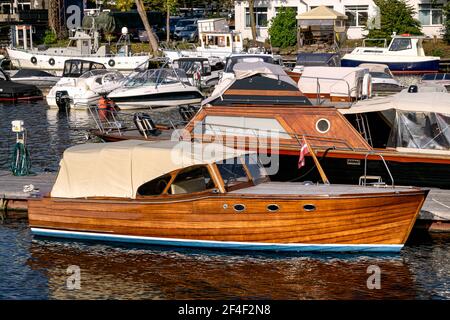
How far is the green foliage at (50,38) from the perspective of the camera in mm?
80463

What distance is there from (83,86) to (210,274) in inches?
1209

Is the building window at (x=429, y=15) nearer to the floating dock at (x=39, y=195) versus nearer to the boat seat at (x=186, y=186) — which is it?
the floating dock at (x=39, y=195)

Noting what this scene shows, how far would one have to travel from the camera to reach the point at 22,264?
21609 mm

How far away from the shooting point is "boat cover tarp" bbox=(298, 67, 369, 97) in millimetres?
31234

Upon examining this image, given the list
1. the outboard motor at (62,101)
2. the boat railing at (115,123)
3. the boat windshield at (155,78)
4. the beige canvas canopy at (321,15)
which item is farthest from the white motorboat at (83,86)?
the beige canvas canopy at (321,15)

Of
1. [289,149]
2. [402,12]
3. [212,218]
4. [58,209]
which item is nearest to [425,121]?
[289,149]

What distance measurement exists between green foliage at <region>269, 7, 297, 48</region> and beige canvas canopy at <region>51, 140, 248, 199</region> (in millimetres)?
51484

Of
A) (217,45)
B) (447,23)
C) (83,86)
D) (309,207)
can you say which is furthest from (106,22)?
(309,207)

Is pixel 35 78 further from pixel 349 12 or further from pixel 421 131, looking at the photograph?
pixel 421 131

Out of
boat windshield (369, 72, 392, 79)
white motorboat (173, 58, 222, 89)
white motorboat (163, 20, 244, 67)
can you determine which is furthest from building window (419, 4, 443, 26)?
boat windshield (369, 72, 392, 79)

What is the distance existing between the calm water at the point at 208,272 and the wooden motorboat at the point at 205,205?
366mm

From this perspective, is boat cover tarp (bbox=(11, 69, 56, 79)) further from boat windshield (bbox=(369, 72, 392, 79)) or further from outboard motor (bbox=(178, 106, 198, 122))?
outboard motor (bbox=(178, 106, 198, 122))

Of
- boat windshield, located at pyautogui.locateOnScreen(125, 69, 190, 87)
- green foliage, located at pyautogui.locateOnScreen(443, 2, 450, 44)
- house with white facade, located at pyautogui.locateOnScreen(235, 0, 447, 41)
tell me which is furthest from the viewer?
house with white facade, located at pyautogui.locateOnScreen(235, 0, 447, 41)
